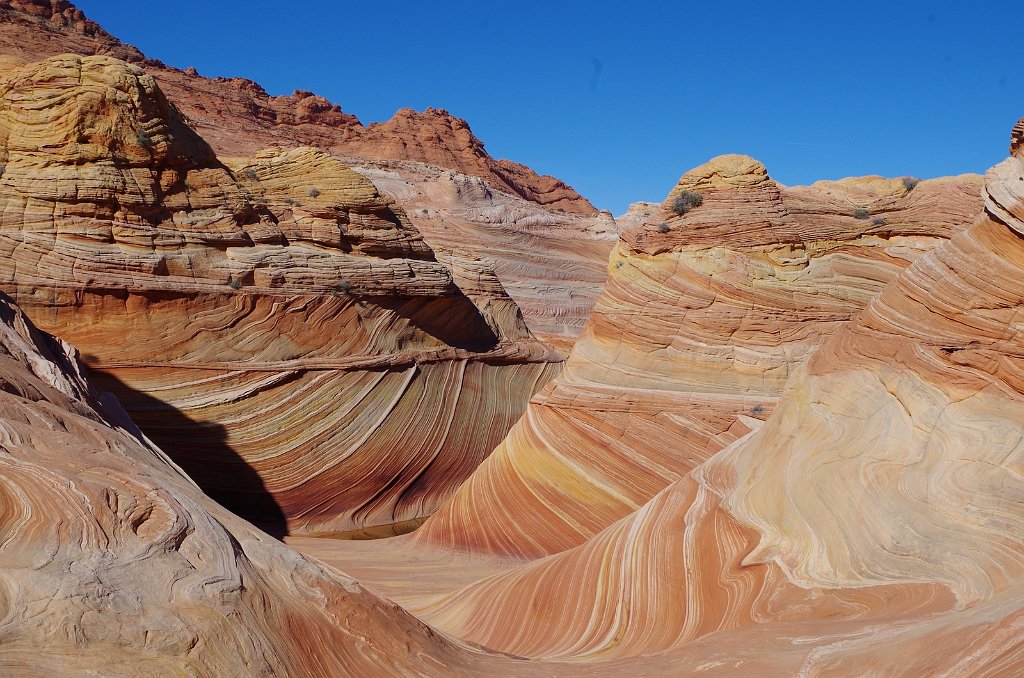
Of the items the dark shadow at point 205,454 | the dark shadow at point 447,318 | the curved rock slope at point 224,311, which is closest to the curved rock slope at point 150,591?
the dark shadow at point 205,454

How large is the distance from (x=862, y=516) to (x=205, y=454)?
27.9ft

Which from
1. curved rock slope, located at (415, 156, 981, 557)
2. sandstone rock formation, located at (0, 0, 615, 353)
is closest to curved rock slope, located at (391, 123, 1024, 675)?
curved rock slope, located at (415, 156, 981, 557)

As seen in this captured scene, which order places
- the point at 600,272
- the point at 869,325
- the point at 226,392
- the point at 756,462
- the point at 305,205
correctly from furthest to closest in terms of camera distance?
the point at 600,272
the point at 305,205
the point at 226,392
the point at 756,462
the point at 869,325

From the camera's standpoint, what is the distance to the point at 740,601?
5070 mm

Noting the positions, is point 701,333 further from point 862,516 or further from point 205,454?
point 205,454

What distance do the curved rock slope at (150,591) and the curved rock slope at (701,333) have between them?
4.63m

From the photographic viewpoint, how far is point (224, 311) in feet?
38.3

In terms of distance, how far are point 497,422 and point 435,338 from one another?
1555 mm

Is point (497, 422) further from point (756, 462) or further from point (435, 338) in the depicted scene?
point (756, 462)

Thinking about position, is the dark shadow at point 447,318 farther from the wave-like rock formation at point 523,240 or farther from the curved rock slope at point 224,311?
the wave-like rock formation at point 523,240

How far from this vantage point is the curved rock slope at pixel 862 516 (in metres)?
4.19

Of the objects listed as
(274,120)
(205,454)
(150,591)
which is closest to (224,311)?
(205,454)

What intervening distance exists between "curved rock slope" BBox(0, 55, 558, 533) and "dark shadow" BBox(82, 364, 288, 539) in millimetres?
22

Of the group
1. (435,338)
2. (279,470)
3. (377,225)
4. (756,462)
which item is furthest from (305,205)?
(756,462)
